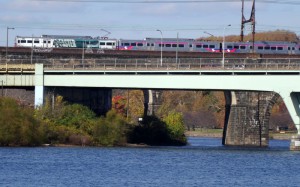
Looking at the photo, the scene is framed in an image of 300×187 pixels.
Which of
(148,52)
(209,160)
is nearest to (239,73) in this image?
(209,160)

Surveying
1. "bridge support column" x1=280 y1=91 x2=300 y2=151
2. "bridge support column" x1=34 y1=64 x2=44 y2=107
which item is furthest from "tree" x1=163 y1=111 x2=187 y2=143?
"bridge support column" x1=280 y1=91 x2=300 y2=151

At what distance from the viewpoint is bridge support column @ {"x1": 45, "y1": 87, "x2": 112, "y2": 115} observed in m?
110

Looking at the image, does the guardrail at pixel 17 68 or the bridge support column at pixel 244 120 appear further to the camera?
the bridge support column at pixel 244 120

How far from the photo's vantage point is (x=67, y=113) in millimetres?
105750

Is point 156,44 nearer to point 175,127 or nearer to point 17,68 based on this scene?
point 175,127

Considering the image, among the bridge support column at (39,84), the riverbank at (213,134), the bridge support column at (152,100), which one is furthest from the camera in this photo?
the riverbank at (213,134)

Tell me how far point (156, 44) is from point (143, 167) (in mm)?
80566

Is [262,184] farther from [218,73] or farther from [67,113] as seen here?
[67,113]

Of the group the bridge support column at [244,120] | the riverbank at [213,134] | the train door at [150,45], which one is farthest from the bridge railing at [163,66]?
the riverbank at [213,134]

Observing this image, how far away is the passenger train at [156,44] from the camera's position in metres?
156

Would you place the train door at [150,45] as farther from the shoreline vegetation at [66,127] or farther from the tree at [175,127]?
the shoreline vegetation at [66,127]

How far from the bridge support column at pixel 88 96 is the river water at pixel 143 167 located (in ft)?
46.0

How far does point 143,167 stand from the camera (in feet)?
250

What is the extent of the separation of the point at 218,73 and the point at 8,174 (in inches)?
1429
